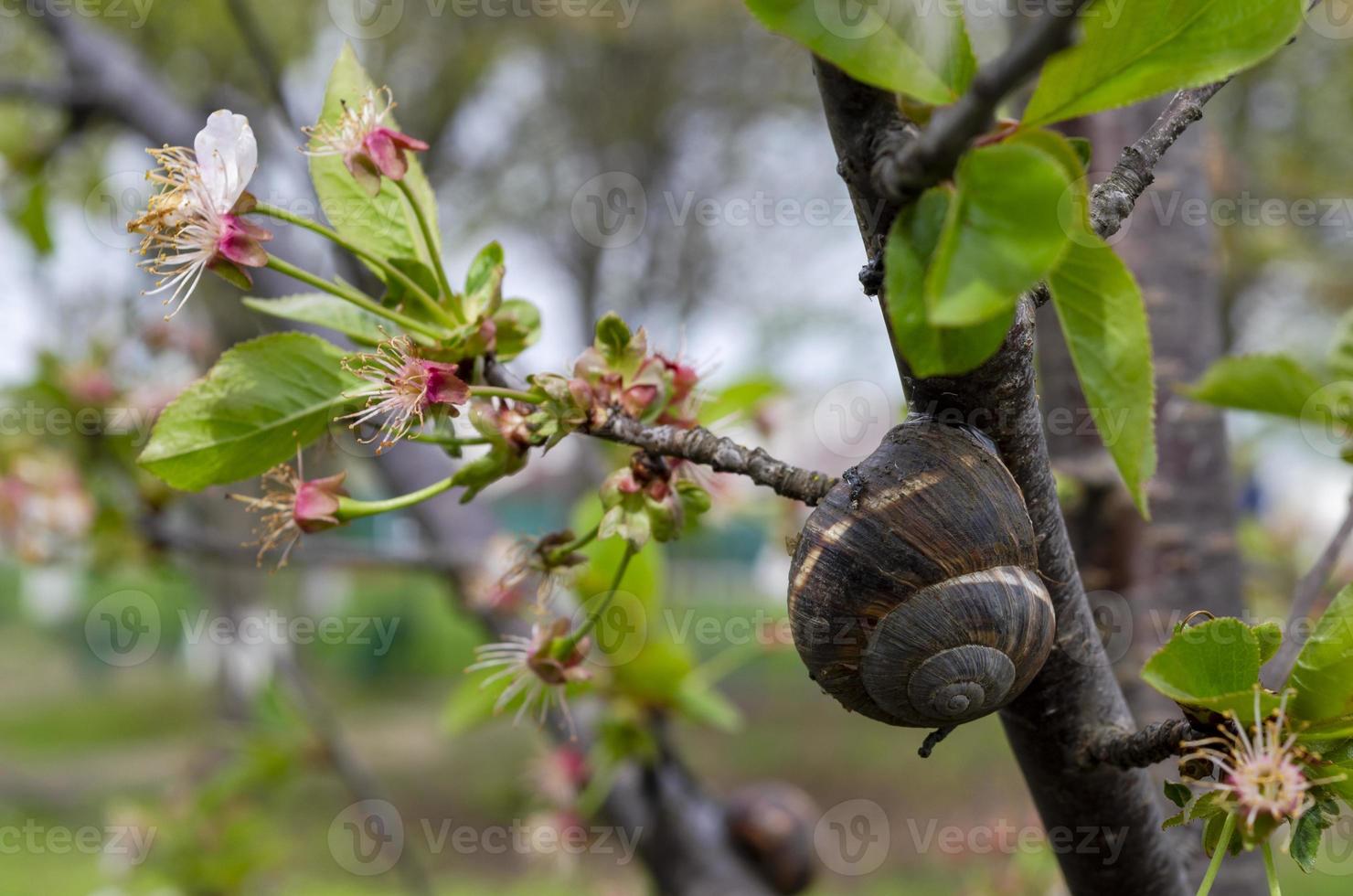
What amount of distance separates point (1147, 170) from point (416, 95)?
1064cm

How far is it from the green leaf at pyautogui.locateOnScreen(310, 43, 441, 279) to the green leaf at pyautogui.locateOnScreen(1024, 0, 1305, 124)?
18.9 inches

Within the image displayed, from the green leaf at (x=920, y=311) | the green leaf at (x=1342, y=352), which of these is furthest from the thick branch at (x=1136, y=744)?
the green leaf at (x=1342, y=352)

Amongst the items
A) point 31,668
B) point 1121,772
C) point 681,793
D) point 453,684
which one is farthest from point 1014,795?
point 31,668

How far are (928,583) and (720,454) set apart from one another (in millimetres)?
168

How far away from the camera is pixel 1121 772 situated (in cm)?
73

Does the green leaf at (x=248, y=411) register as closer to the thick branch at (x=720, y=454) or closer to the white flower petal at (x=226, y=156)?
the white flower petal at (x=226, y=156)

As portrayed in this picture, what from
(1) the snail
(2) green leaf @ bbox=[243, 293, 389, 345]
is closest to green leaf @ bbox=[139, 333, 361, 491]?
(2) green leaf @ bbox=[243, 293, 389, 345]

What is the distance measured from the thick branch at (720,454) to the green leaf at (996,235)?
238 millimetres

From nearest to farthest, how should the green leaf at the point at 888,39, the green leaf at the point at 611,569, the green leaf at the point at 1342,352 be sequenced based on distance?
the green leaf at the point at 888,39 < the green leaf at the point at 1342,352 < the green leaf at the point at 611,569

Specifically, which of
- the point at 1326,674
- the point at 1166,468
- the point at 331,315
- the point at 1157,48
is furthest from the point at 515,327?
the point at 1166,468

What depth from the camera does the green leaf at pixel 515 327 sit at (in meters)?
0.81

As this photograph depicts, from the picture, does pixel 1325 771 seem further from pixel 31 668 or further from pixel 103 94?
pixel 31 668

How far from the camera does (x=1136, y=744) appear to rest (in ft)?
2.20

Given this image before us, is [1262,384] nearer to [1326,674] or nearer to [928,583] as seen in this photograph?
[1326,674]
